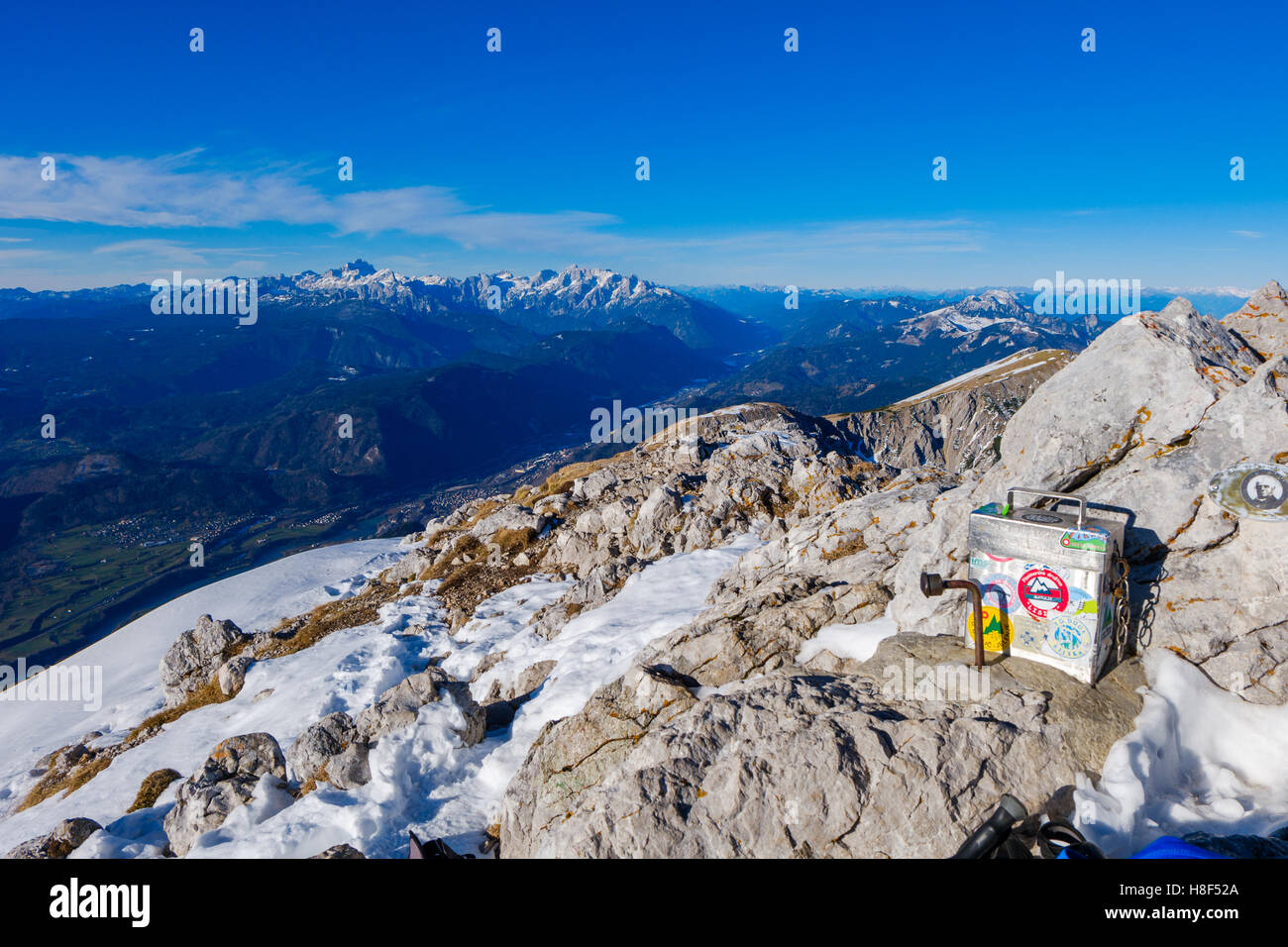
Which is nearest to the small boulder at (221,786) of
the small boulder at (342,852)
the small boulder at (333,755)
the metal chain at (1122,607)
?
the small boulder at (333,755)

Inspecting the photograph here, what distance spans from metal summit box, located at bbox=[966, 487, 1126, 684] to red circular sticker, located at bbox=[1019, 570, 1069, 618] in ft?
0.04

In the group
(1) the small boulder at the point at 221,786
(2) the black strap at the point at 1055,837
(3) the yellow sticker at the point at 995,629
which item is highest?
(3) the yellow sticker at the point at 995,629

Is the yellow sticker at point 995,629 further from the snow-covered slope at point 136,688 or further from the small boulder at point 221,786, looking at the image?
the snow-covered slope at point 136,688

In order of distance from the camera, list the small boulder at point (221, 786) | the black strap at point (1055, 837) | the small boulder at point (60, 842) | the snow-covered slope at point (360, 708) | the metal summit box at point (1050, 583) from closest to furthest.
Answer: the black strap at point (1055, 837) → the metal summit box at point (1050, 583) → the snow-covered slope at point (360, 708) → the small boulder at point (221, 786) → the small boulder at point (60, 842)

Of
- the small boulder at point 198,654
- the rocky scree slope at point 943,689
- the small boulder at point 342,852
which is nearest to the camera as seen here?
the rocky scree slope at point 943,689

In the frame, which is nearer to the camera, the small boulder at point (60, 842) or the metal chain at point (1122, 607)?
the metal chain at point (1122, 607)

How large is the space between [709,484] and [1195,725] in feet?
82.7

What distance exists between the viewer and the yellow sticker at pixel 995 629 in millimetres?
10375

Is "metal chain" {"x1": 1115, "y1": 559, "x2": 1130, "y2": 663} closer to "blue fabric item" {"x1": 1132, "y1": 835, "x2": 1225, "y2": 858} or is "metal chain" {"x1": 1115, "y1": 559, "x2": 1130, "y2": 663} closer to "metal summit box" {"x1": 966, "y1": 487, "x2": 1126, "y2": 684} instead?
"metal summit box" {"x1": 966, "y1": 487, "x2": 1126, "y2": 684}

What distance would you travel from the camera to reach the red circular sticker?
9.71 meters

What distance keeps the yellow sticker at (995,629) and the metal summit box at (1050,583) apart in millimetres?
15

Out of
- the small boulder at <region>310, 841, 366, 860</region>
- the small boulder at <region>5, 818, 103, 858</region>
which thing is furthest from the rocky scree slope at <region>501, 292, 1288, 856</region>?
the small boulder at <region>5, 818, 103, 858</region>
